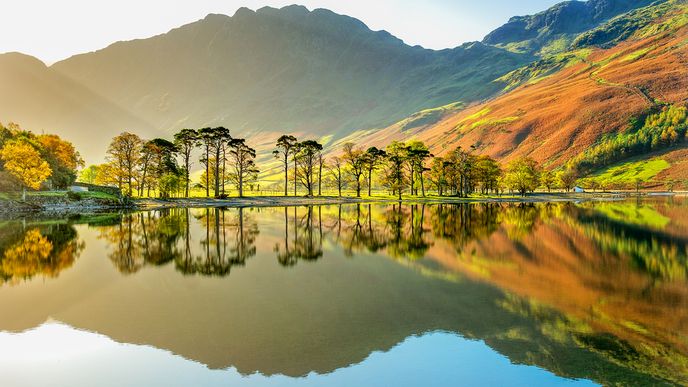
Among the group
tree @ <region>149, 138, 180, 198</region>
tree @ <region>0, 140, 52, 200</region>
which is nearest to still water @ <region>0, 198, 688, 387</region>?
tree @ <region>0, 140, 52, 200</region>

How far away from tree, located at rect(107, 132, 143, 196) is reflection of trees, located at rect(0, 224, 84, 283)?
184ft

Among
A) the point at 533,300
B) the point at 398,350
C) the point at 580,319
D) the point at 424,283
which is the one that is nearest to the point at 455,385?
the point at 398,350

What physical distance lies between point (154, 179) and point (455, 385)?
106449mm

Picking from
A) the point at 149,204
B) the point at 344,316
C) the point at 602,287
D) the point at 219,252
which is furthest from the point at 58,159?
the point at 602,287

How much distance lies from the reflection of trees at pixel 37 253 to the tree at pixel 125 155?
5615 cm

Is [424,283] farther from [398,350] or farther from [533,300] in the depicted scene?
[398,350]

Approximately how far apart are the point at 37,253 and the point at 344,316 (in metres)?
26.4

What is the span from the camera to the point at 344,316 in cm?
1662

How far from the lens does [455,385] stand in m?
11.4

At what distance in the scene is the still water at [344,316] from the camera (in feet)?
40.1

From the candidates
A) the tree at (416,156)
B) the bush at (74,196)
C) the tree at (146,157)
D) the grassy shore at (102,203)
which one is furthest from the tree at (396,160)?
the bush at (74,196)

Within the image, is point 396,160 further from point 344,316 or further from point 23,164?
point 344,316

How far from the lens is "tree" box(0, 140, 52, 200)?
75.3 metres

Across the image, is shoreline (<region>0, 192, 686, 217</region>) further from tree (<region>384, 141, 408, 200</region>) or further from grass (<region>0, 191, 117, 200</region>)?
tree (<region>384, 141, 408, 200</region>)
